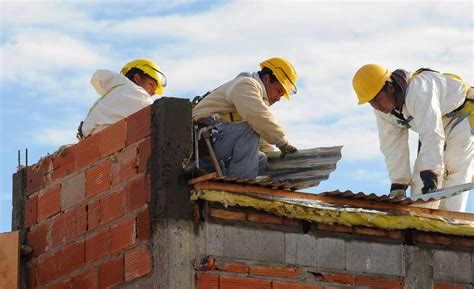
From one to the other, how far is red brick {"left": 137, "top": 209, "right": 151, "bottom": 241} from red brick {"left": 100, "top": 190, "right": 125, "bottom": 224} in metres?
0.30

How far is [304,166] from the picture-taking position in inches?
465

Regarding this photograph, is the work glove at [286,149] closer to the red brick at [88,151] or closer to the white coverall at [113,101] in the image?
the white coverall at [113,101]

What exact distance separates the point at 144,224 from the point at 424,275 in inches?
91.9

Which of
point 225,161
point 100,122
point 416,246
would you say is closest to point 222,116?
point 225,161

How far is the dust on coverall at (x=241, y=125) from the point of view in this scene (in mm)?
11344

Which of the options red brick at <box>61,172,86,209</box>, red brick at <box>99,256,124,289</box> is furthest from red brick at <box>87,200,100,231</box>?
red brick at <box>99,256,124,289</box>

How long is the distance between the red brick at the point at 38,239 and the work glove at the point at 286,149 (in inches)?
81.9

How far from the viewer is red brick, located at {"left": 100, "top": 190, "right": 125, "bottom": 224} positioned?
1064 cm

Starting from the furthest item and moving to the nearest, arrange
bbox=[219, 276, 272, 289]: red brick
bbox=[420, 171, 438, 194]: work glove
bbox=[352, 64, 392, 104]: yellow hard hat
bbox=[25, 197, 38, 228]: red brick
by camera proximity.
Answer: bbox=[352, 64, 392, 104]: yellow hard hat < bbox=[420, 171, 438, 194]: work glove < bbox=[25, 197, 38, 228]: red brick < bbox=[219, 276, 272, 289]: red brick

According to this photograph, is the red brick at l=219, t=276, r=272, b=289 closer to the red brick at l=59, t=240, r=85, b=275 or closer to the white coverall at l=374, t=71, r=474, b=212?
the red brick at l=59, t=240, r=85, b=275

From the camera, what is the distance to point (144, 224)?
10.3m

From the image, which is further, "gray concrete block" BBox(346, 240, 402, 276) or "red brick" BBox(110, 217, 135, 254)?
"gray concrete block" BBox(346, 240, 402, 276)

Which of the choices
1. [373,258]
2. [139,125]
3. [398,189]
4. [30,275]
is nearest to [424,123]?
[398,189]

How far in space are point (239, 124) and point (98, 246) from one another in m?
1.58
